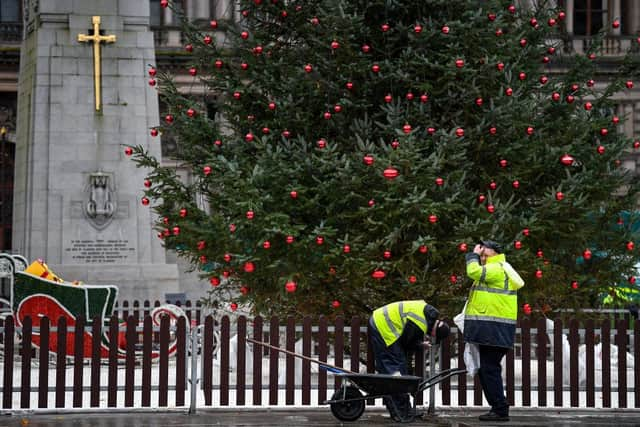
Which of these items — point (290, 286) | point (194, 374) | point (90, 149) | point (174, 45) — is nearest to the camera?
point (194, 374)

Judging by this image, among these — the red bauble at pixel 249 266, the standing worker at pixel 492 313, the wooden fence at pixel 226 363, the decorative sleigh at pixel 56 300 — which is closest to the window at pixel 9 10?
the decorative sleigh at pixel 56 300

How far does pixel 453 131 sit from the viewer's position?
520 inches

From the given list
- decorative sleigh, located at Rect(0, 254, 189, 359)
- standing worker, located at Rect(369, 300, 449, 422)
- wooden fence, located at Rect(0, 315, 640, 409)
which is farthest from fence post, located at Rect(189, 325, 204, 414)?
decorative sleigh, located at Rect(0, 254, 189, 359)

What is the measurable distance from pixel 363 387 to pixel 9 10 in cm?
4509

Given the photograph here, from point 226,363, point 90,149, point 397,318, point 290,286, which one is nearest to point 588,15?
point 90,149

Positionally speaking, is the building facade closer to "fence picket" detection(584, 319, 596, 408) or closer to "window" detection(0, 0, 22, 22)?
"window" detection(0, 0, 22, 22)

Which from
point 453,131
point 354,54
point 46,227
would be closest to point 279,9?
point 354,54

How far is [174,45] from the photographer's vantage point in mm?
52438

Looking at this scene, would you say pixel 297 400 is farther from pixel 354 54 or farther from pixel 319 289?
pixel 354 54

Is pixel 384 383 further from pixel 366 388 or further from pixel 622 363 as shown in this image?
pixel 622 363

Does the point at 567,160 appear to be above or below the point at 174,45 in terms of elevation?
below

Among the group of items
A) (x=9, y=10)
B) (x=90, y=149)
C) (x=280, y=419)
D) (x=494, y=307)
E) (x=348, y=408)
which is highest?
(x=9, y=10)

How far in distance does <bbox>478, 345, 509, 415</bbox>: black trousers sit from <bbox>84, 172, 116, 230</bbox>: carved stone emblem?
11.8 metres

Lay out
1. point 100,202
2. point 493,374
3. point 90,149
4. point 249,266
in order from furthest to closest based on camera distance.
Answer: point 90,149
point 100,202
point 249,266
point 493,374
